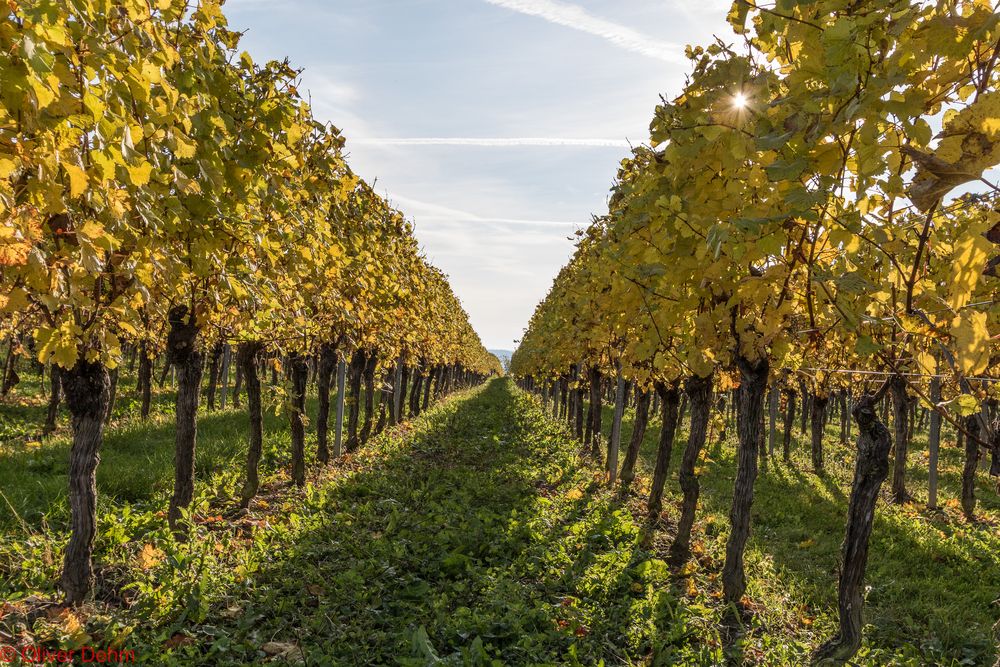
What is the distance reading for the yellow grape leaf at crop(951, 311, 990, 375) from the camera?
161cm

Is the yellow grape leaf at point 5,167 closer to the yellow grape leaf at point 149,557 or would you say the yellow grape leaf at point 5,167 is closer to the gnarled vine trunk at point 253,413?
the yellow grape leaf at point 149,557

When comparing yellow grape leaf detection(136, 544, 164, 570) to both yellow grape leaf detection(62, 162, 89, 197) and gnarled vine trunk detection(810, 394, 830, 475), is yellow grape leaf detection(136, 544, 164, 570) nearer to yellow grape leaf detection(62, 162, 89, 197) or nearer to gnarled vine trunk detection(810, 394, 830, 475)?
yellow grape leaf detection(62, 162, 89, 197)

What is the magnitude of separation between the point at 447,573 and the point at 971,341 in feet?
20.3

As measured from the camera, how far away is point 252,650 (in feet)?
15.9

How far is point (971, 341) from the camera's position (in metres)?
1.61

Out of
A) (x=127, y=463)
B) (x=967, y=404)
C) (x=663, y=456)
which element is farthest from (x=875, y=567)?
(x=127, y=463)

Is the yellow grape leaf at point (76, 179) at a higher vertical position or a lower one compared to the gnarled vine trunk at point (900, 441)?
higher

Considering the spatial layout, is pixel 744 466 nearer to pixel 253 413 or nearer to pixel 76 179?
pixel 76 179

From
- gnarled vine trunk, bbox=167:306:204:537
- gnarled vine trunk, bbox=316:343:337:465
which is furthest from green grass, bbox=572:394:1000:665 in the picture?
gnarled vine trunk, bbox=316:343:337:465

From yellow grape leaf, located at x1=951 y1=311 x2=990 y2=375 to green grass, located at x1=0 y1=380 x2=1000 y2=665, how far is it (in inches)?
165

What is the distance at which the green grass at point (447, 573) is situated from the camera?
5.01 m

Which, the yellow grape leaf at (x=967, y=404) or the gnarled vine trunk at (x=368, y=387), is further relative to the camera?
the gnarled vine trunk at (x=368, y=387)

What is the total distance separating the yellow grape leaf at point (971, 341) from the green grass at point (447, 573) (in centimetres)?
420

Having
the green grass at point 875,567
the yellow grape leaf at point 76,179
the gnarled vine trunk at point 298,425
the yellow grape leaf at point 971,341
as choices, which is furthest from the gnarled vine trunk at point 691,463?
the yellow grape leaf at point 76,179
